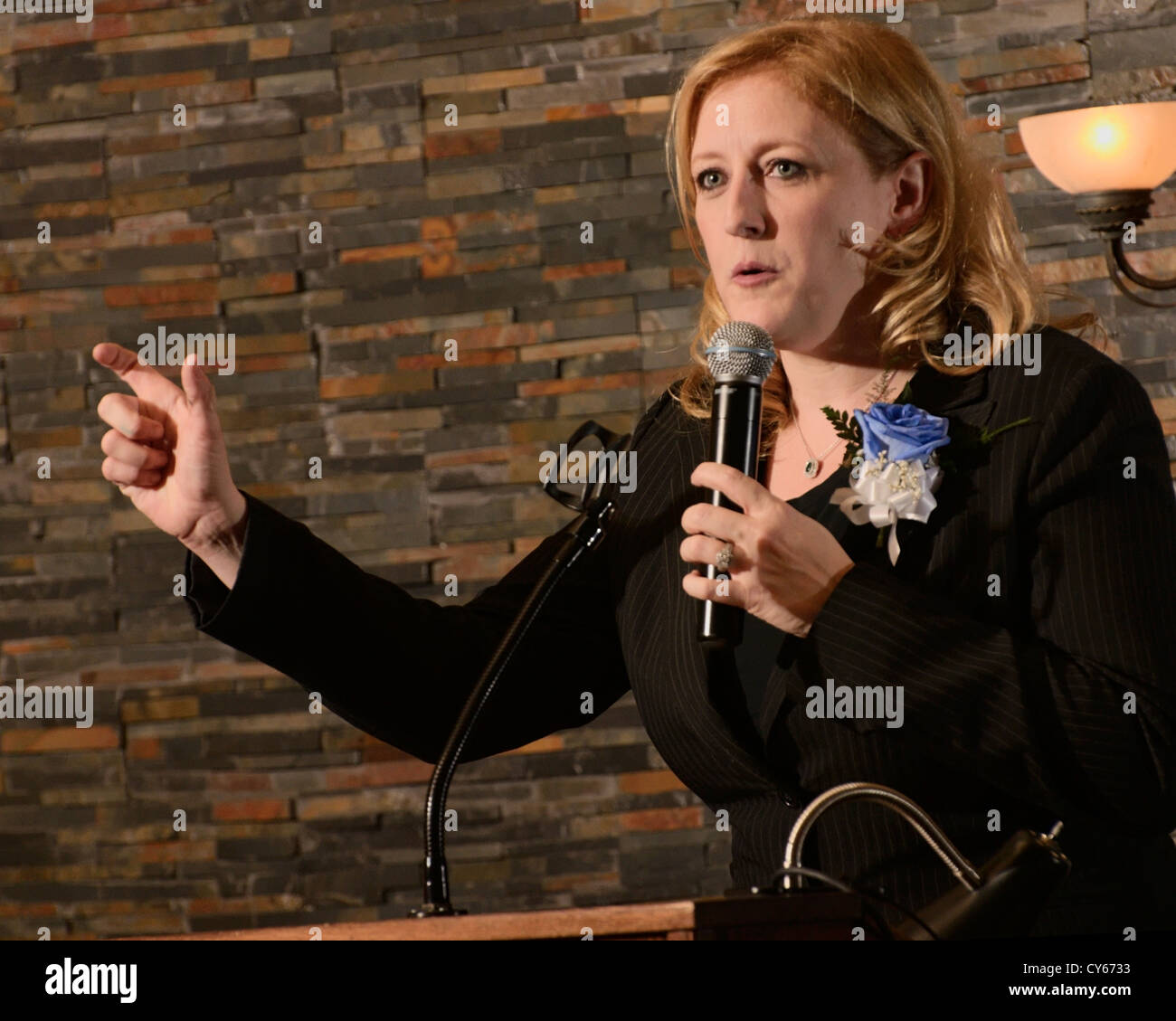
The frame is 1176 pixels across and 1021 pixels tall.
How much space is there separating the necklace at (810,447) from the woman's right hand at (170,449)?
2.19 feet

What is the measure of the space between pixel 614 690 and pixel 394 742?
0.32m

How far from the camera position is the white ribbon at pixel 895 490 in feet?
5.24

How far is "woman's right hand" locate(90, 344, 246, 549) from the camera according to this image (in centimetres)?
157

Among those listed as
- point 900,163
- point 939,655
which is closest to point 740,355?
point 939,655

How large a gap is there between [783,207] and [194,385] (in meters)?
0.66

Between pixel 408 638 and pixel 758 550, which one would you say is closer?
pixel 758 550

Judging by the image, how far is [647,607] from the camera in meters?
1.86

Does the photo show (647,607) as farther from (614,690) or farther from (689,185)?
(689,185)
